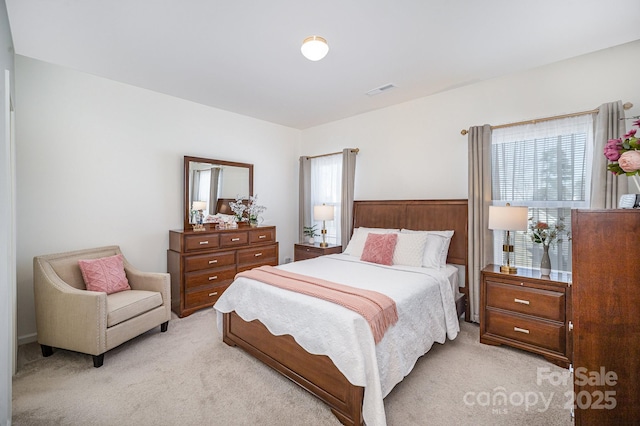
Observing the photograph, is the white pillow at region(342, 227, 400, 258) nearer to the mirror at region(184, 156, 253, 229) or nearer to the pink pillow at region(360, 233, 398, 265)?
the pink pillow at region(360, 233, 398, 265)

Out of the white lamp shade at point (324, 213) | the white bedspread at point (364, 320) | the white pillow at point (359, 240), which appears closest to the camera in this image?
the white bedspread at point (364, 320)

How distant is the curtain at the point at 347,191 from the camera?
436 cm

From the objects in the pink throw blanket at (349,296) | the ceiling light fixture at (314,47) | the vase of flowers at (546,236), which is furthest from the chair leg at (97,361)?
the vase of flowers at (546,236)

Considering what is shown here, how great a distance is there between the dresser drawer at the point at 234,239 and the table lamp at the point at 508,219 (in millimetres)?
3058

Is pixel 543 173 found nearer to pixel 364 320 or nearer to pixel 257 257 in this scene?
pixel 364 320

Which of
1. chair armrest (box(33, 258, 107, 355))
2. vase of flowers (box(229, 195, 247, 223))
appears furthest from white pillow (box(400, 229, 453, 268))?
chair armrest (box(33, 258, 107, 355))

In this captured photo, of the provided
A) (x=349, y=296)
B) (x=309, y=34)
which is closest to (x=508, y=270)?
(x=349, y=296)

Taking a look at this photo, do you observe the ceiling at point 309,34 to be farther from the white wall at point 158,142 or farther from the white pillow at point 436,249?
the white pillow at point 436,249

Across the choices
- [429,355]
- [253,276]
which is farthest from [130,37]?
[429,355]

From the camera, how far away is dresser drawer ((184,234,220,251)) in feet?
11.3

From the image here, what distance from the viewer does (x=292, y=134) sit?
5.33m

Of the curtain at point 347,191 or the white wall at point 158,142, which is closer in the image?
the white wall at point 158,142

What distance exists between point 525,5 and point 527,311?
246 centimetres

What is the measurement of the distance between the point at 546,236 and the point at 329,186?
303 cm
